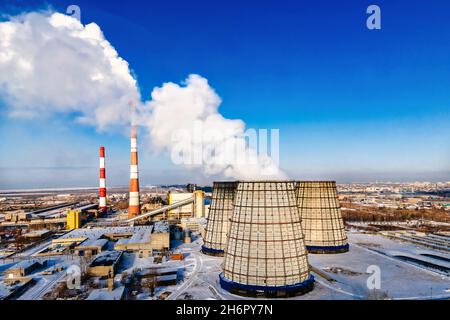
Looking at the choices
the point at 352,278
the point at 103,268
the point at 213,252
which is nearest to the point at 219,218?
the point at 213,252

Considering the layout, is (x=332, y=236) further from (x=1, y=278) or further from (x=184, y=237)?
(x=1, y=278)

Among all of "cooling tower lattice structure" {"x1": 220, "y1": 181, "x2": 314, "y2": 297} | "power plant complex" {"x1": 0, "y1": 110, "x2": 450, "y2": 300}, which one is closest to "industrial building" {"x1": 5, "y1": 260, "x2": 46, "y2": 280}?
"power plant complex" {"x1": 0, "y1": 110, "x2": 450, "y2": 300}

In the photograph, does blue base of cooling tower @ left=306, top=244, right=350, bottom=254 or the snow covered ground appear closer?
the snow covered ground

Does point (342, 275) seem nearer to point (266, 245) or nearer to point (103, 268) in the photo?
point (266, 245)

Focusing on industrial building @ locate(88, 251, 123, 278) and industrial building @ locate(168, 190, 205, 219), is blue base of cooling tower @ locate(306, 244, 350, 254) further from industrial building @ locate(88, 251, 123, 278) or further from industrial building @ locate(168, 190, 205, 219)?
industrial building @ locate(168, 190, 205, 219)

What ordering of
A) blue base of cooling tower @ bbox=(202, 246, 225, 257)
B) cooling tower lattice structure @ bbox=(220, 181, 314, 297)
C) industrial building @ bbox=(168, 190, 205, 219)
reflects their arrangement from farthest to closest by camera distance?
industrial building @ bbox=(168, 190, 205, 219), blue base of cooling tower @ bbox=(202, 246, 225, 257), cooling tower lattice structure @ bbox=(220, 181, 314, 297)
